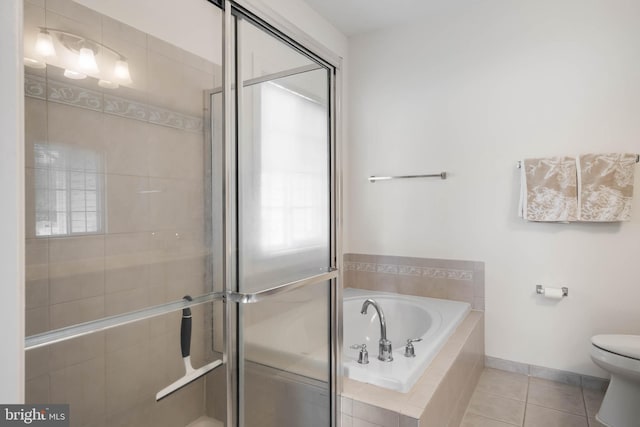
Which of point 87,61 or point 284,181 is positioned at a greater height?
point 87,61

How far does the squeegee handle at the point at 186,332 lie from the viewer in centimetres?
94

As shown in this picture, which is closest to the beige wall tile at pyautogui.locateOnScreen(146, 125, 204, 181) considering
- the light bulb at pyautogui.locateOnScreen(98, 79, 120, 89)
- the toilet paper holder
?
the light bulb at pyautogui.locateOnScreen(98, 79, 120, 89)

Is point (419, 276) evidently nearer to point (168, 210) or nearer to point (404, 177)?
point (404, 177)

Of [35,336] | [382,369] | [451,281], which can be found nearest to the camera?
[35,336]

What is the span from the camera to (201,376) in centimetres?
97

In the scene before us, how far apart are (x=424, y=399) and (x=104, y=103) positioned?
1.49 m

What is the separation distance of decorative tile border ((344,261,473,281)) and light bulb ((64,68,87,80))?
260cm

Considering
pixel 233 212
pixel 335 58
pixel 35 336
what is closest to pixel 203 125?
pixel 233 212

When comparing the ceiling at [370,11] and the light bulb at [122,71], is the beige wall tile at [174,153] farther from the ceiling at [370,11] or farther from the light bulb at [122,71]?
the ceiling at [370,11]

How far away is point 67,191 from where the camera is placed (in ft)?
2.34

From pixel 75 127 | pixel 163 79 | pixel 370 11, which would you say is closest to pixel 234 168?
pixel 163 79

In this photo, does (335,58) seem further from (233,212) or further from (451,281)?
(451,281)

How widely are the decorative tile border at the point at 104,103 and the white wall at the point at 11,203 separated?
0.06m

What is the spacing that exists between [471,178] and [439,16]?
4.13 ft
